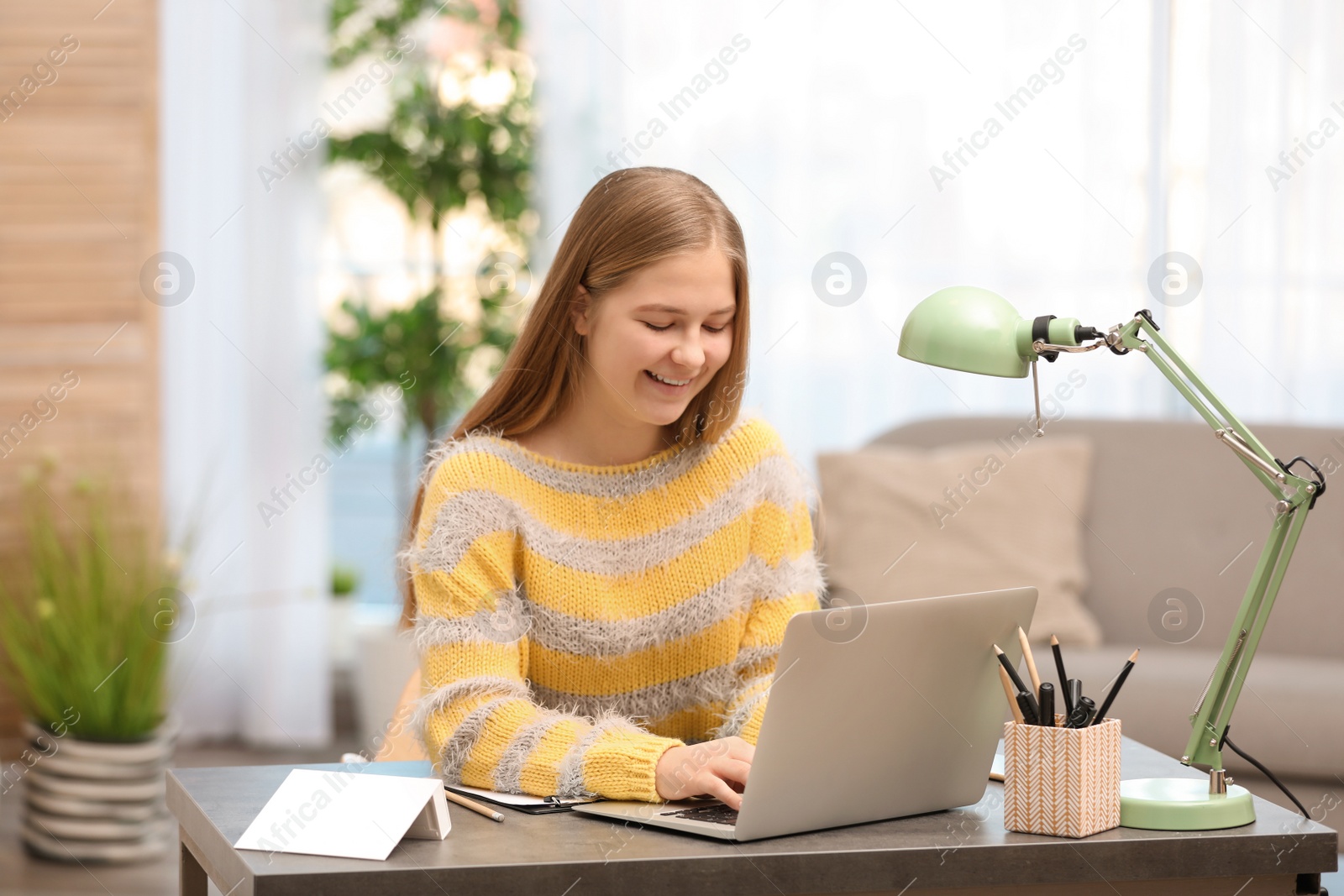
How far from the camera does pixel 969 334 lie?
4.12ft

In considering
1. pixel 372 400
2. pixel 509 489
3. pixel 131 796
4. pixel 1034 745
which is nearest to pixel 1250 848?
pixel 1034 745

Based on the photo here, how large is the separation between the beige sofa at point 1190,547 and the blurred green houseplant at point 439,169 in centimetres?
143

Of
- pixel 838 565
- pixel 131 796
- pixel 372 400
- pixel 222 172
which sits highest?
pixel 222 172

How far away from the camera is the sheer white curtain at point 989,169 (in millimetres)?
3518

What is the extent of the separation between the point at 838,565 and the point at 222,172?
6.40 ft

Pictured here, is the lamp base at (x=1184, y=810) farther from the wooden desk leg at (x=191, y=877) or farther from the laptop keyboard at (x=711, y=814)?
the wooden desk leg at (x=191, y=877)

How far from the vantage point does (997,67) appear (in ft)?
11.9

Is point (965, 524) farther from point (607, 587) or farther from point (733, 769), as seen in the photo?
point (733, 769)

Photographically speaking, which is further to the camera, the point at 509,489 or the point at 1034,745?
the point at 509,489

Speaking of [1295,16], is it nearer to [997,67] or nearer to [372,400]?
[997,67]

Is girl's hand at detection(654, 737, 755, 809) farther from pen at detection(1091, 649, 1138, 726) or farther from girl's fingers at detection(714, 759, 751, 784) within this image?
pen at detection(1091, 649, 1138, 726)

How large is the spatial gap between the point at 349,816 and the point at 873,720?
0.43 m

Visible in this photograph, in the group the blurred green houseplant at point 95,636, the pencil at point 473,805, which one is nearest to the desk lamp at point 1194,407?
the pencil at point 473,805

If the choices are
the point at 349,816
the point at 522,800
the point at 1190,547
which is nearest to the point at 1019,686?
the point at 522,800
